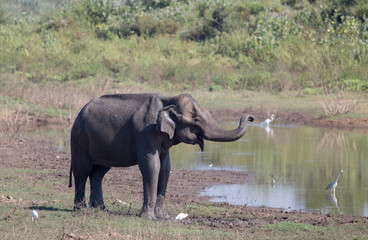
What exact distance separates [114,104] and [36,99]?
49.7 feet

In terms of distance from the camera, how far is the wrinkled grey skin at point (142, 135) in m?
8.70

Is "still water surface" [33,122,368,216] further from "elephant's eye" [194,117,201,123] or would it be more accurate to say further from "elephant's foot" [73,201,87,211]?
"elephant's foot" [73,201,87,211]

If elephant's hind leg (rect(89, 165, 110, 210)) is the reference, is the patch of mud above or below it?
below

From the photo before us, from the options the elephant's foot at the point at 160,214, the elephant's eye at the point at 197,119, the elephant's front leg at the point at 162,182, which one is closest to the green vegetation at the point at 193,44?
the elephant's front leg at the point at 162,182

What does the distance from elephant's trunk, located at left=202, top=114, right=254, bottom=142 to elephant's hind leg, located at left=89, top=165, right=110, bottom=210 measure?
5.71ft

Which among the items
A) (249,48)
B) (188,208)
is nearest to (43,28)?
(249,48)

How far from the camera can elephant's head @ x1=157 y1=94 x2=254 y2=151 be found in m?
8.63

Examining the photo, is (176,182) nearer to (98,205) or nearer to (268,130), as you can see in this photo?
(98,205)

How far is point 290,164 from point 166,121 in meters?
7.68

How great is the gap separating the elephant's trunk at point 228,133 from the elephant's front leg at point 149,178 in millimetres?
733

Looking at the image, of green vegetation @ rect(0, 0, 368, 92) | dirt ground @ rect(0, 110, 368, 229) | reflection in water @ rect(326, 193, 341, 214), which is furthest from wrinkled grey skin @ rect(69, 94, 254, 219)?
green vegetation @ rect(0, 0, 368, 92)

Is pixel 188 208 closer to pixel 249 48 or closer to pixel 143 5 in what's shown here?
pixel 249 48

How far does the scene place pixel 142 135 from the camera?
8727 millimetres

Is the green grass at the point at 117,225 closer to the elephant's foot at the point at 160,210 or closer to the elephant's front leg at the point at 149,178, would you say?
the elephant's front leg at the point at 149,178
